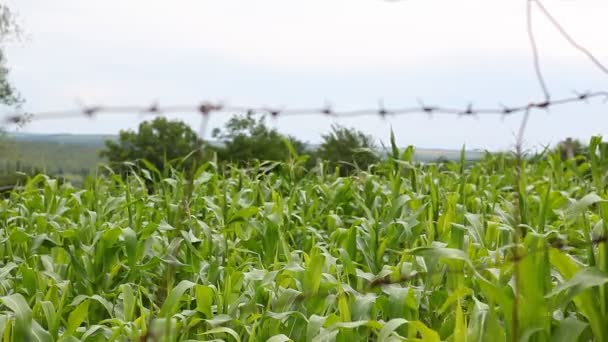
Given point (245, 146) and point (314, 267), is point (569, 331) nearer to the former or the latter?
point (314, 267)

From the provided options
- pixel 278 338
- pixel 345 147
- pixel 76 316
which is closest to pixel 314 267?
pixel 278 338

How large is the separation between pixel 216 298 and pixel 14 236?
1177 mm

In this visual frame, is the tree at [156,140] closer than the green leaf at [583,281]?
No

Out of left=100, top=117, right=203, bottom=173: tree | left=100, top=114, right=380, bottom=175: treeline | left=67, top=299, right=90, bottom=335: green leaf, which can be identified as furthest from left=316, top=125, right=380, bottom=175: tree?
left=67, top=299, right=90, bottom=335: green leaf

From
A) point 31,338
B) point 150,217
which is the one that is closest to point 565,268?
point 31,338

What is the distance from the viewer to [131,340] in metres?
1.90

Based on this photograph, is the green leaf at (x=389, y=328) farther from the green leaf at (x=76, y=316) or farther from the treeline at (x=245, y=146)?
the treeline at (x=245, y=146)

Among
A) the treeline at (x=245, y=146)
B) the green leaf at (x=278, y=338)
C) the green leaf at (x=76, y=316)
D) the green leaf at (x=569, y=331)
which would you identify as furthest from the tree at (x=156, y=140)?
the green leaf at (x=569, y=331)

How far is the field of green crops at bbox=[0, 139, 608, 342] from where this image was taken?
5.39 ft

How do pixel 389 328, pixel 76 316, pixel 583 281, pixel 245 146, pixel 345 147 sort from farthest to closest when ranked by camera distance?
1. pixel 245 146
2. pixel 345 147
3. pixel 76 316
4. pixel 389 328
5. pixel 583 281

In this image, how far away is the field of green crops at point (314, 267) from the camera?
164 centimetres

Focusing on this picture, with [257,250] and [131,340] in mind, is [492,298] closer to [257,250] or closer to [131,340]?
[131,340]

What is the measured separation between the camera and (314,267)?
2084mm

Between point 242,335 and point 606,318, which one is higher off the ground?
point 606,318
